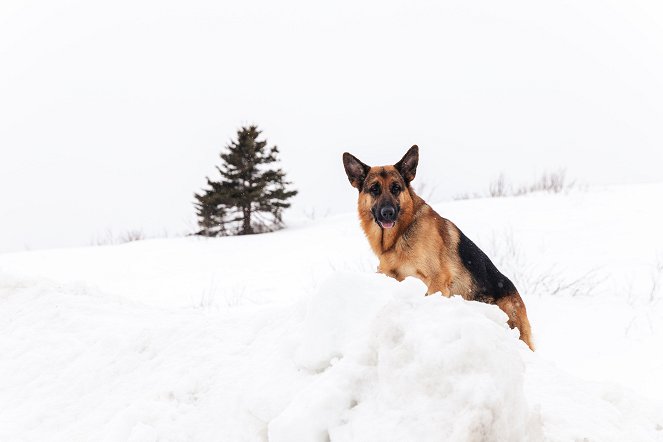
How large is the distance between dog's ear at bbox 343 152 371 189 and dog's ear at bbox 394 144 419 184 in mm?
307

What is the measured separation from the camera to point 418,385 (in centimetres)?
144

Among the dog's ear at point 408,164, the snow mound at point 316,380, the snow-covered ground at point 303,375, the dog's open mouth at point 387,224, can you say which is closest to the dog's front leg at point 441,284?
the dog's open mouth at point 387,224

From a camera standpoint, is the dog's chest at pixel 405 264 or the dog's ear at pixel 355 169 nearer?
the dog's chest at pixel 405 264

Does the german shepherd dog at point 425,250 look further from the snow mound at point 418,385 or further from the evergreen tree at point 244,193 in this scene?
the evergreen tree at point 244,193

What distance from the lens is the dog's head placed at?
4371mm

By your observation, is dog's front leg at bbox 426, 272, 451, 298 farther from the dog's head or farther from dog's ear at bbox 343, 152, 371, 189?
dog's ear at bbox 343, 152, 371, 189

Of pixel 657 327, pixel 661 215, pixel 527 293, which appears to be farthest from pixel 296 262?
pixel 661 215

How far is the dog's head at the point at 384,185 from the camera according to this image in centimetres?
437

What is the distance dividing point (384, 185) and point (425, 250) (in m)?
0.67

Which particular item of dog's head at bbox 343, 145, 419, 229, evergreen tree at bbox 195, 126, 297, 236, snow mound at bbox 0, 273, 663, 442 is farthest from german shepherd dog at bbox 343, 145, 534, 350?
evergreen tree at bbox 195, 126, 297, 236

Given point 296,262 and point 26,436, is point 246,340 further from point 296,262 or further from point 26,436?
point 296,262

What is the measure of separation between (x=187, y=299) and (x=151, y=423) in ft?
22.1

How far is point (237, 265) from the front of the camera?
1124cm

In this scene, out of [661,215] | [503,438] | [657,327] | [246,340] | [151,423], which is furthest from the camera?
[661,215]
